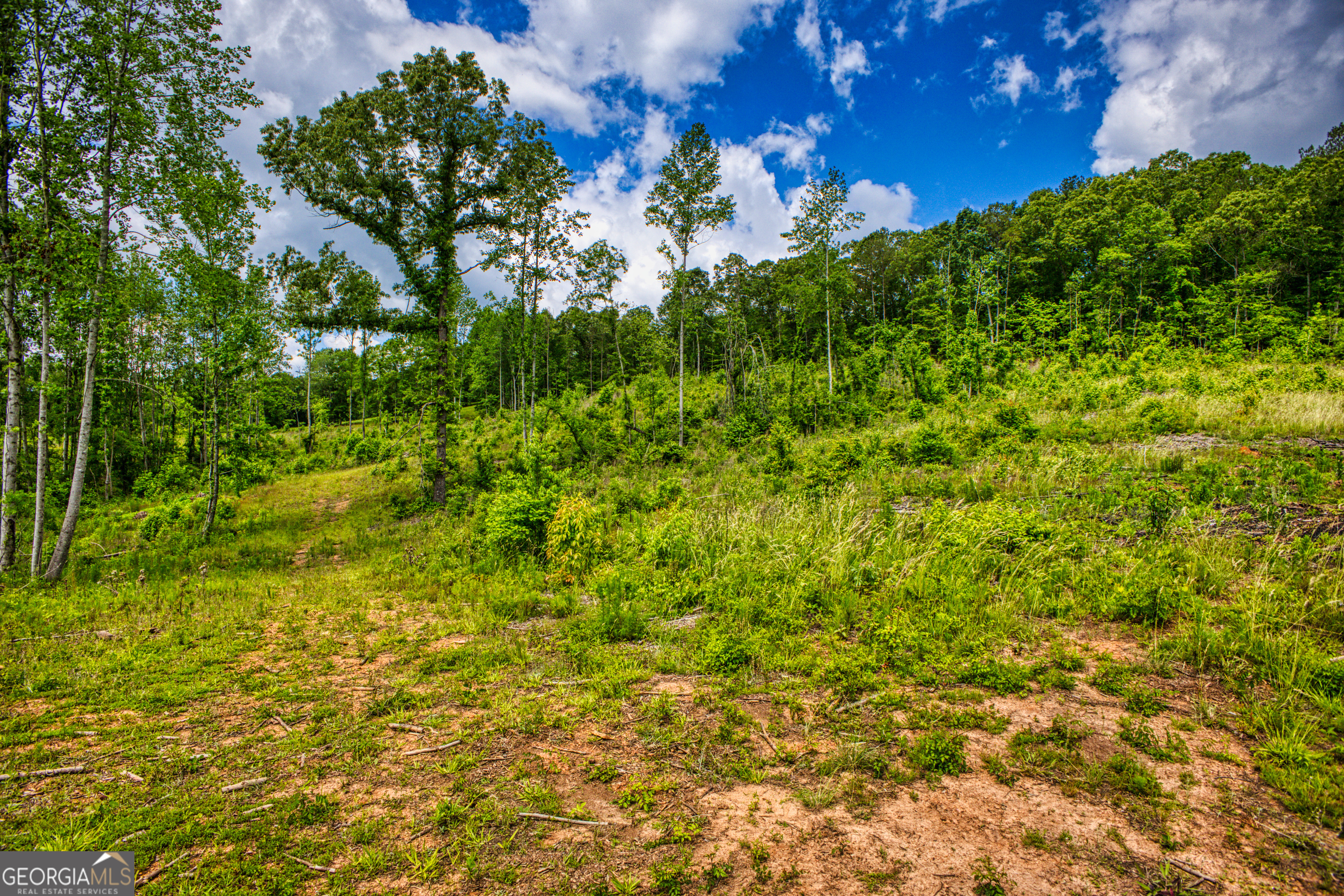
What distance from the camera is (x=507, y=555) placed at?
30.8 feet

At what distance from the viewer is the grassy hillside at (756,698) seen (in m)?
2.64

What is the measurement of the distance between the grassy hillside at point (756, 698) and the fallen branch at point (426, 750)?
0.19 ft

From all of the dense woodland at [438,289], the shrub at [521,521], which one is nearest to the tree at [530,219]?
the dense woodland at [438,289]

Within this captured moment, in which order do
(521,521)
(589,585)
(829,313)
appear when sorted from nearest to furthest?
1. (589,585)
2. (521,521)
3. (829,313)

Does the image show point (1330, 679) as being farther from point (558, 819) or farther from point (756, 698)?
point (558, 819)

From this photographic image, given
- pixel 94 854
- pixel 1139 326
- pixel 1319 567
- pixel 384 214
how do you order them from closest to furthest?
pixel 94 854
pixel 1319 567
pixel 384 214
pixel 1139 326

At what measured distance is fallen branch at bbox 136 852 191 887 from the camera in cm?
252

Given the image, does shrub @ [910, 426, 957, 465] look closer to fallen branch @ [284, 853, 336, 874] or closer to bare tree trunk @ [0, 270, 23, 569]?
fallen branch @ [284, 853, 336, 874]

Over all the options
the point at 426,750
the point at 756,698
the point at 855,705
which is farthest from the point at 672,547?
the point at 426,750

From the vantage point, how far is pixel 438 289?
→ 14.8 metres

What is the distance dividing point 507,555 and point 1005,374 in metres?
23.2

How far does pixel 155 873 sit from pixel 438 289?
14.8 meters

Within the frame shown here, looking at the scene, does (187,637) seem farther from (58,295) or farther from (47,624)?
(58,295)

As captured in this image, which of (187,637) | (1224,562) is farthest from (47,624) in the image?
(1224,562)
